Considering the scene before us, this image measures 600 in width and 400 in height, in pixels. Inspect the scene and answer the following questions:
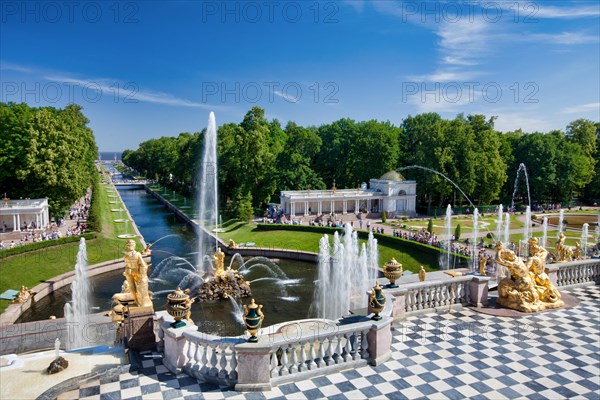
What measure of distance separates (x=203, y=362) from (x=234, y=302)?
587 inches

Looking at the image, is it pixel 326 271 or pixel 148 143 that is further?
pixel 148 143

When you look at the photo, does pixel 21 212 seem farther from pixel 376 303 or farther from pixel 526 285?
pixel 526 285

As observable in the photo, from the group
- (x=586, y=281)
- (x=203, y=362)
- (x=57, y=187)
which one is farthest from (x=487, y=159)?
(x=203, y=362)

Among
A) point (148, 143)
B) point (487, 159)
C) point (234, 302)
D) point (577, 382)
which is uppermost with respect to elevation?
point (148, 143)

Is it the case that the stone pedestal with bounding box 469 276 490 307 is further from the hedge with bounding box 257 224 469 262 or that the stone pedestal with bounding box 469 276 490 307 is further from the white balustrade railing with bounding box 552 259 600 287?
the hedge with bounding box 257 224 469 262

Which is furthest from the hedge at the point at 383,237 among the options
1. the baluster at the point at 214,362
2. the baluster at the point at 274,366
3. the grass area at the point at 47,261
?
the baluster at the point at 214,362

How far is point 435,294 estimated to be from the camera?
14812 millimetres

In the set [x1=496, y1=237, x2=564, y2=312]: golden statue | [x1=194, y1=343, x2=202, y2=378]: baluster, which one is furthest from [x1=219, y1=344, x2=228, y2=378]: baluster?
[x1=496, y1=237, x2=564, y2=312]: golden statue

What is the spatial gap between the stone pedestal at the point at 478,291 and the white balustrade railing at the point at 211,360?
9193 mm

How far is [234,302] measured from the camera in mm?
24750

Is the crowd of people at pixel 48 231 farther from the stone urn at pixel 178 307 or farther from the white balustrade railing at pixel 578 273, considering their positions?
the white balustrade railing at pixel 578 273

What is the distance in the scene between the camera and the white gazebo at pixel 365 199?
60625 millimetres

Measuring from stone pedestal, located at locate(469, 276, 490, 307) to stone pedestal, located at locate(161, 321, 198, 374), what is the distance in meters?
9.95

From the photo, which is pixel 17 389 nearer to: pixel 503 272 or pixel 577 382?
pixel 577 382
